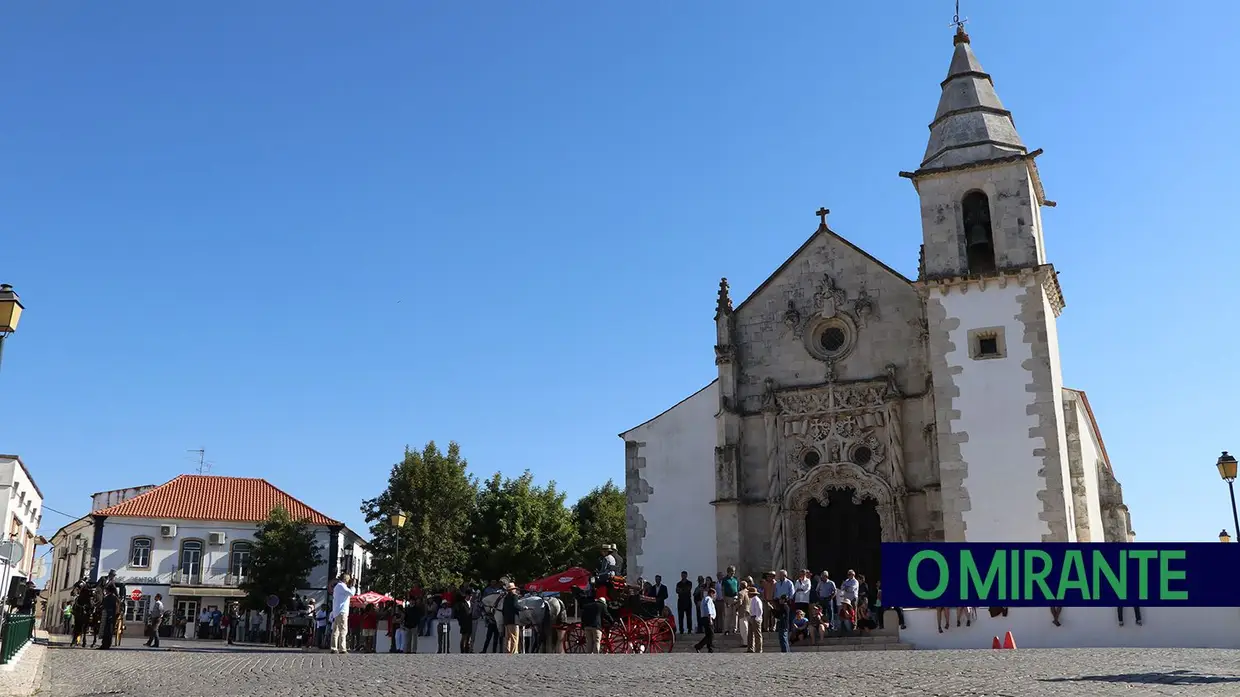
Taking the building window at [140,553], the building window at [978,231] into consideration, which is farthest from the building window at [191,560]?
the building window at [978,231]

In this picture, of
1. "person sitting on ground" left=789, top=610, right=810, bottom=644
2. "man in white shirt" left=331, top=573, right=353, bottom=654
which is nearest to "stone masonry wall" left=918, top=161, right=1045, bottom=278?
"person sitting on ground" left=789, top=610, right=810, bottom=644

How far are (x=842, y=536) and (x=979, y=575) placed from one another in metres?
12.6

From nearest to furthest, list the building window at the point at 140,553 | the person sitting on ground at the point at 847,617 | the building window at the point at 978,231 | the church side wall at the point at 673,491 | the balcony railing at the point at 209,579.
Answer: the person sitting on ground at the point at 847,617 < the building window at the point at 978,231 < the church side wall at the point at 673,491 < the building window at the point at 140,553 < the balcony railing at the point at 209,579

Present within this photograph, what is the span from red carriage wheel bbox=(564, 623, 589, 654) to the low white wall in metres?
6.05

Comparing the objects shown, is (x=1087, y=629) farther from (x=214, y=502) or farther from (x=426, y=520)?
(x=214, y=502)

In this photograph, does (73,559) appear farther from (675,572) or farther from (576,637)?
(576,637)

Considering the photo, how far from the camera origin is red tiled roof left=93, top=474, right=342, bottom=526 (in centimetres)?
5375

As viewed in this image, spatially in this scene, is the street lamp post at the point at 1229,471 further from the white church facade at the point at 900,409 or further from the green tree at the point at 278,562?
the green tree at the point at 278,562

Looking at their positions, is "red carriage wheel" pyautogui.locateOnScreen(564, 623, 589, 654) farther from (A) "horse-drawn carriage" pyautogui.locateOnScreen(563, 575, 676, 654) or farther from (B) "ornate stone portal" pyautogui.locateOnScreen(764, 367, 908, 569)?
(B) "ornate stone portal" pyautogui.locateOnScreen(764, 367, 908, 569)

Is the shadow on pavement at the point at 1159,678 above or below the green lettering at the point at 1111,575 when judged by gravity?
below

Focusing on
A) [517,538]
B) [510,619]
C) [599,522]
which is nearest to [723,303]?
Answer: [510,619]

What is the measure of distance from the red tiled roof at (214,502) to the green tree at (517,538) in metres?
10.3

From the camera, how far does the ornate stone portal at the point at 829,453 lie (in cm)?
2611

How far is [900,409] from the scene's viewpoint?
2647 cm
